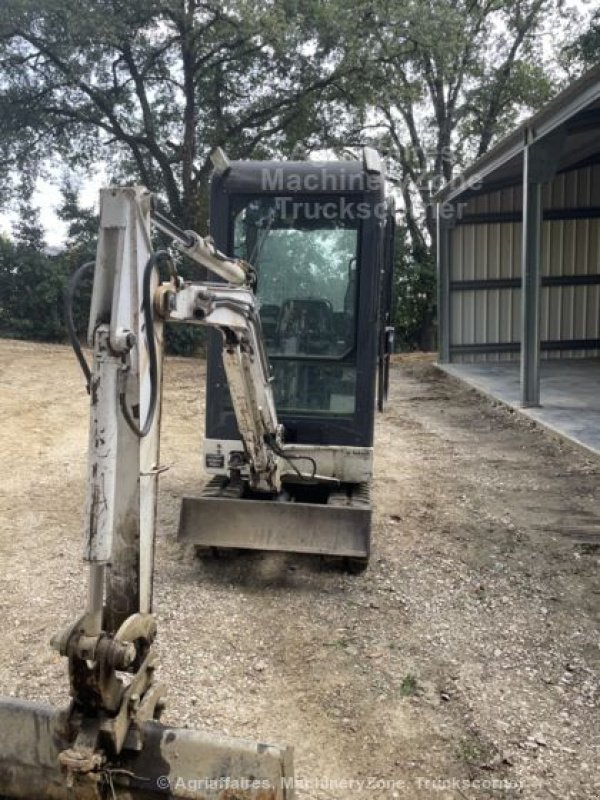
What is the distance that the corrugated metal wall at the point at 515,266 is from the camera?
45.0ft

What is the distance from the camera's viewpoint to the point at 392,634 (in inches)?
138

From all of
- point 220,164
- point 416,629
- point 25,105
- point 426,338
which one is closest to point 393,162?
point 426,338

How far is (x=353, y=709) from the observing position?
9.50 ft

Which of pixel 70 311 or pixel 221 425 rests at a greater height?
pixel 70 311

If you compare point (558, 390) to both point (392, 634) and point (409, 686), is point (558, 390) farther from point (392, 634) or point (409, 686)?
point (409, 686)

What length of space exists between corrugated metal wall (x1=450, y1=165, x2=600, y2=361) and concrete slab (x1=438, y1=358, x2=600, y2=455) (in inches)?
25.8

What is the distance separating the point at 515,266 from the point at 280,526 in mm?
11623

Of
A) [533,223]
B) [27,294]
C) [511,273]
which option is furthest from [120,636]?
[27,294]

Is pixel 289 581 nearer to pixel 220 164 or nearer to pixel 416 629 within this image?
pixel 416 629

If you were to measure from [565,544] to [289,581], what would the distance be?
6.66ft

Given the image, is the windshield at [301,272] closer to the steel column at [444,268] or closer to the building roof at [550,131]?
the building roof at [550,131]

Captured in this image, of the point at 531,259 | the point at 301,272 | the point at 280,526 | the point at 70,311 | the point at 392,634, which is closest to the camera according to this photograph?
the point at 70,311

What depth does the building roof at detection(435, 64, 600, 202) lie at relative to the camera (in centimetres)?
702

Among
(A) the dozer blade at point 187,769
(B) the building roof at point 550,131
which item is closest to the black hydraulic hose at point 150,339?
(A) the dozer blade at point 187,769
